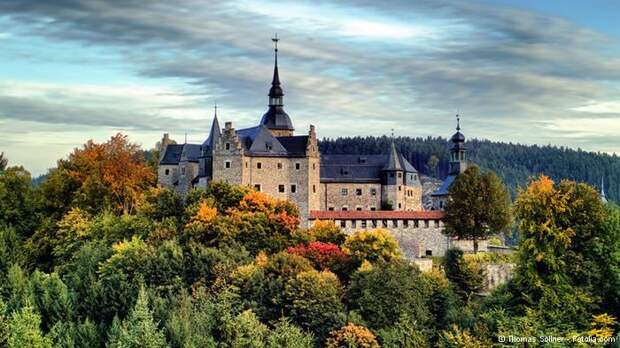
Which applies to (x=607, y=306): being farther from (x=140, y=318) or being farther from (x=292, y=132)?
(x=292, y=132)

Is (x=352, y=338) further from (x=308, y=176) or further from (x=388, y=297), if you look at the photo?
(x=308, y=176)

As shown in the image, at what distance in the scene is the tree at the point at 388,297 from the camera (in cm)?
4616

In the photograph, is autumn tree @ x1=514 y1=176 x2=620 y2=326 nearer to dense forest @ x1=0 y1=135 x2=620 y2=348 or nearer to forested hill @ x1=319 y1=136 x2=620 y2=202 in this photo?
dense forest @ x1=0 y1=135 x2=620 y2=348

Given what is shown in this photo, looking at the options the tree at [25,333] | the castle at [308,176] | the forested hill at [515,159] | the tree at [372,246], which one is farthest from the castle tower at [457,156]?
the forested hill at [515,159]

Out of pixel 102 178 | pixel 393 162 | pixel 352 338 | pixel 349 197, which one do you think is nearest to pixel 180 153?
pixel 102 178

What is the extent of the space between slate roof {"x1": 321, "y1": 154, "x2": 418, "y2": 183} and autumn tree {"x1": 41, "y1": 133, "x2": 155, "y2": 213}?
13.3 meters

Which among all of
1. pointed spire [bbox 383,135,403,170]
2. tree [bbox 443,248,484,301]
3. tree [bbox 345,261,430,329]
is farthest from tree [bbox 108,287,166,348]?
pointed spire [bbox 383,135,403,170]

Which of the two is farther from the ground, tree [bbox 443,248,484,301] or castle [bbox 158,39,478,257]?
castle [bbox 158,39,478,257]

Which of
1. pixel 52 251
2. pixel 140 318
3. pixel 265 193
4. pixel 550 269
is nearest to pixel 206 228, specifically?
pixel 265 193

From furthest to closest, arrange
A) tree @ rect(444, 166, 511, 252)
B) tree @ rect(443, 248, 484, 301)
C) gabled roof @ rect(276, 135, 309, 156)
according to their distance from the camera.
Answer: gabled roof @ rect(276, 135, 309, 156)
tree @ rect(444, 166, 511, 252)
tree @ rect(443, 248, 484, 301)

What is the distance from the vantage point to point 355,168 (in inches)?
2660

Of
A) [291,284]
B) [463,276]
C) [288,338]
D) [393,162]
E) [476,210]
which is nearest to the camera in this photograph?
[288,338]

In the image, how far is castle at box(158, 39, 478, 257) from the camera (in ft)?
197

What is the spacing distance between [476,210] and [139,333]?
2499 centimetres
